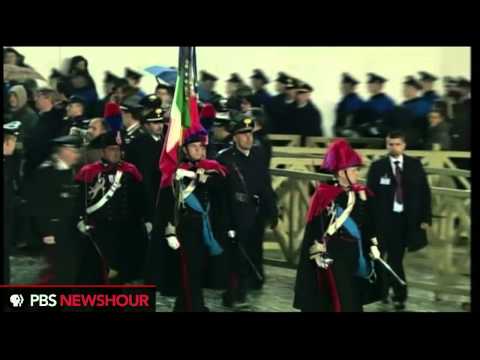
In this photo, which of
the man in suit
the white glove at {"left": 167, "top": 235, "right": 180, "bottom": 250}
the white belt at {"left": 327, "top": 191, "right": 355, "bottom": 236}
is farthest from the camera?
the man in suit

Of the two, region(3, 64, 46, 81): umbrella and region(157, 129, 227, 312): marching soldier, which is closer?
region(157, 129, 227, 312): marching soldier

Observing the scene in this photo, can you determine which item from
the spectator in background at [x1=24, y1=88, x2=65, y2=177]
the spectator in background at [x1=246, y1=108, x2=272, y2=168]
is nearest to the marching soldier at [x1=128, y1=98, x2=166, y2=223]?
the spectator in background at [x1=24, y1=88, x2=65, y2=177]

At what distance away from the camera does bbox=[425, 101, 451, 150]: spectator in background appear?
32.6ft

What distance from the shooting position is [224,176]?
9938mm

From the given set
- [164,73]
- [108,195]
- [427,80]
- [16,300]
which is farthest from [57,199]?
[427,80]

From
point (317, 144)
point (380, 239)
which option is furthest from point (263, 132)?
point (380, 239)

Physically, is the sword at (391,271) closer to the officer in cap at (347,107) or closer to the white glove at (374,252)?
the white glove at (374,252)

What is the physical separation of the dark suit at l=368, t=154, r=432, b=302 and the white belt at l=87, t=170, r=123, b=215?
1.95 metres

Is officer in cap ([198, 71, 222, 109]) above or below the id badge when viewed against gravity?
above

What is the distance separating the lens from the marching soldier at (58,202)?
9969mm

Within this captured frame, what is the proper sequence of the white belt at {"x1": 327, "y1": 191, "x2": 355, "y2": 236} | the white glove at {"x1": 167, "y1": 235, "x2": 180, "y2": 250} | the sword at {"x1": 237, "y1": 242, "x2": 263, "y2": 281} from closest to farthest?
the white belt at {"x1": 327, "y1": 191, "x2": 355, "y2": 236} < the white glove at {"x1": 167, "y1": 235, "x2": 180, "y2": 250} < the sword at {"x1": 237, "y1": 242, "x2": 263, "y2": 281}

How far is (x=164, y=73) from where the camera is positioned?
32.6 ft

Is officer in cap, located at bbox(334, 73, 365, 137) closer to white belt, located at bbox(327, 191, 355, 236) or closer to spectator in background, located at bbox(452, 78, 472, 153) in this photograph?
white belt, located at bbox(327, 191, 355, 236)
